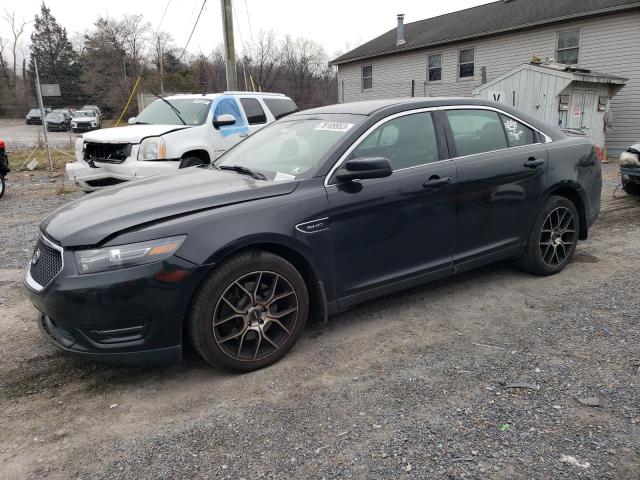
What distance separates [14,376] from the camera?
10.4 ft

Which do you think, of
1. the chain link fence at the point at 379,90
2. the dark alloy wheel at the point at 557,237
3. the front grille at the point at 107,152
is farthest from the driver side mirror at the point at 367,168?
the chain link fence at the point at 379,90

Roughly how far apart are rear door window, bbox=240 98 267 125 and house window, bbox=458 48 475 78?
14275mm

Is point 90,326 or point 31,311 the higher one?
point 90,326

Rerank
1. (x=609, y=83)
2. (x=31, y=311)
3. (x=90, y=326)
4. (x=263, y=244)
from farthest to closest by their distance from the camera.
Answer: (x=609, y=83)
(x=31, y=311)
(x=263, y=244)
(x=90, y=326)

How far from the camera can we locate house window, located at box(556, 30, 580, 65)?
1638cm

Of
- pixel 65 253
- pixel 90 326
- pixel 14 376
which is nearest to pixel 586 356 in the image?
pixel 90 326

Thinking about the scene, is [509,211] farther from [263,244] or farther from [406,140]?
[263,244]

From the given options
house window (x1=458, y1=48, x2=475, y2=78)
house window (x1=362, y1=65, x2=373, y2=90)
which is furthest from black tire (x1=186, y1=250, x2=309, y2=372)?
house window (x1=362, y1=65, x2=373, y2=90)

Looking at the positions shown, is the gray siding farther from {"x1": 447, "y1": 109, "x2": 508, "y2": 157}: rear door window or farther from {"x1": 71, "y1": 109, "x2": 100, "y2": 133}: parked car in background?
{"x1": 71, "y1": 109, "x2": 100, "y2": 133}: parked car in background

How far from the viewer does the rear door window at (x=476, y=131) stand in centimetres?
403

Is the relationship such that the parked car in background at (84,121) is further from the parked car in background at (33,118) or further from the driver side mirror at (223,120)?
the driver side mirror at (223,120)

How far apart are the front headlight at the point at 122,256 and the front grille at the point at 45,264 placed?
0.66 feet

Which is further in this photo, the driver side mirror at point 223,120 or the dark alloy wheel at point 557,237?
the driver side mirror at point 223,120

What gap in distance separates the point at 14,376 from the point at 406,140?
317 cm
